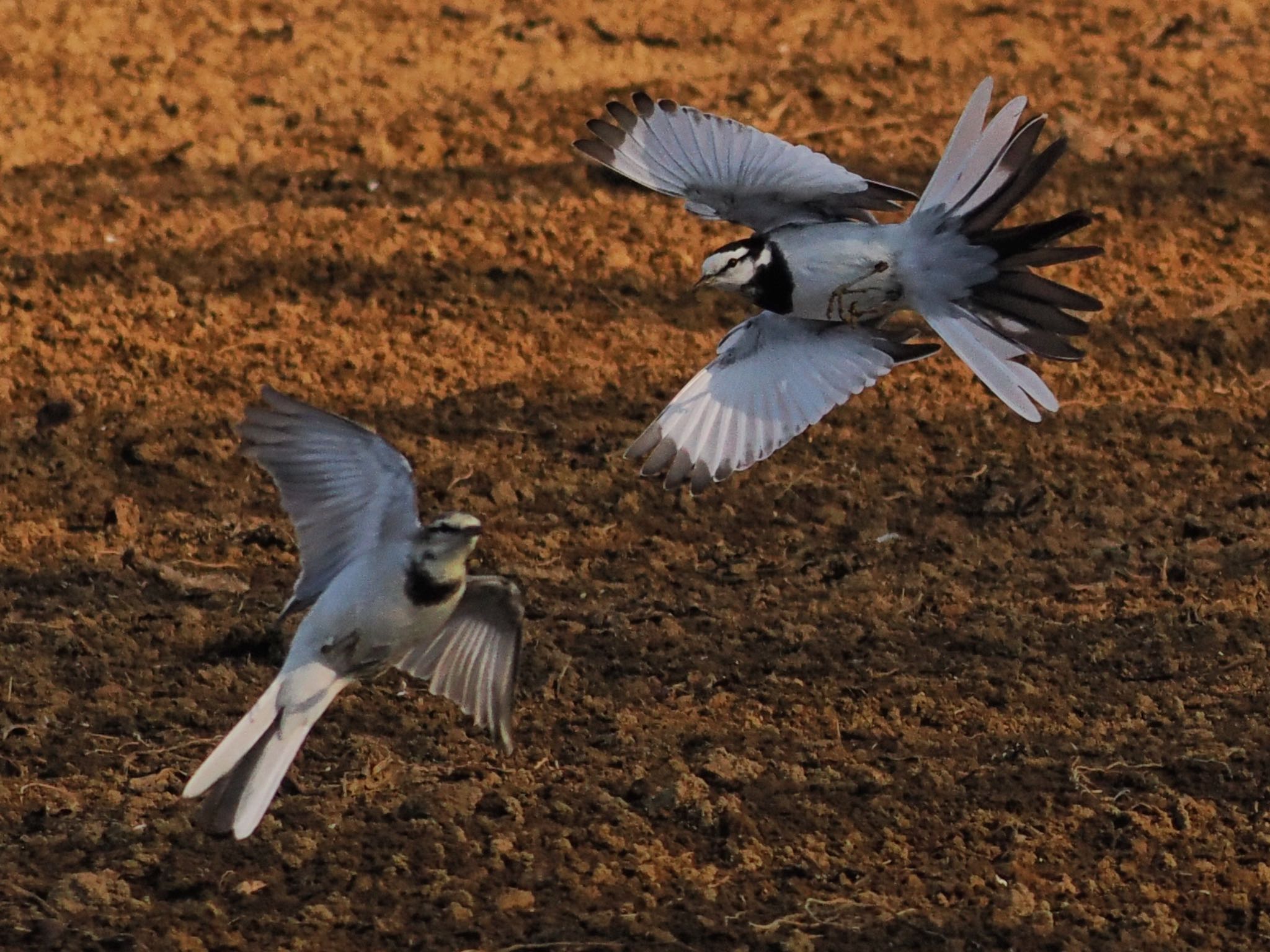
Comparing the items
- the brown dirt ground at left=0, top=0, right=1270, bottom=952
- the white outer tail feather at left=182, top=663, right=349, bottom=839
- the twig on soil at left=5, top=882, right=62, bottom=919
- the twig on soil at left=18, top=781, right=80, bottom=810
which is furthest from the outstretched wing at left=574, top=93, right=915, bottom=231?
the twig on soil at left=5, top=882, right=62, bottom=919

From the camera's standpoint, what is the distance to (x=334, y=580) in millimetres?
4512

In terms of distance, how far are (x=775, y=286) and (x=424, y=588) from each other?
121 cm

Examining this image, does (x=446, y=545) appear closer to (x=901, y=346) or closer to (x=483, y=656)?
(x=483, y=656)

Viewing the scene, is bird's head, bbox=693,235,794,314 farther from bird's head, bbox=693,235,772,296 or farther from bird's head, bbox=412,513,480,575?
bird's head, bbox=412,513,480,575

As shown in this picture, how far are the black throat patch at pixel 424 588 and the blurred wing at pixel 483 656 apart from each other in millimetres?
351

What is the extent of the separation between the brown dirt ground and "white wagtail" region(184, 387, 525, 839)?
0.40 metres

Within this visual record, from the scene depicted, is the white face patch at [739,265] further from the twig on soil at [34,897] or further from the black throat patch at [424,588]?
the twig on soil at [34,897]

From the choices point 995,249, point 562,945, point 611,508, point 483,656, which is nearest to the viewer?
point 562,945

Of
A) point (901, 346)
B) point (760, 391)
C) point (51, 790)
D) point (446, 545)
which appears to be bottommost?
point (51, 790)

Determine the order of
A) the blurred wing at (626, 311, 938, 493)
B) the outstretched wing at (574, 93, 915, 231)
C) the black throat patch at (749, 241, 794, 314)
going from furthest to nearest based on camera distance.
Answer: the outstretched wing at (574, 93, 915, 231) → the blurred wing at (626, 311, 938, 493) → the black throat patch at (749, 241, 794, 314)

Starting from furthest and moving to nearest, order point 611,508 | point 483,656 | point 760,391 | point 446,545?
point 611,508, point 760,391, point 483,656, point 446,545

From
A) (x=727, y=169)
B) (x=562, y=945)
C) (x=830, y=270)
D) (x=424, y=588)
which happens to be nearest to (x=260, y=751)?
(x=424, y=588)

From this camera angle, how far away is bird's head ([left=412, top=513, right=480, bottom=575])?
14.1 ft

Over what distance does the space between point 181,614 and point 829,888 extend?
2.05 metres
